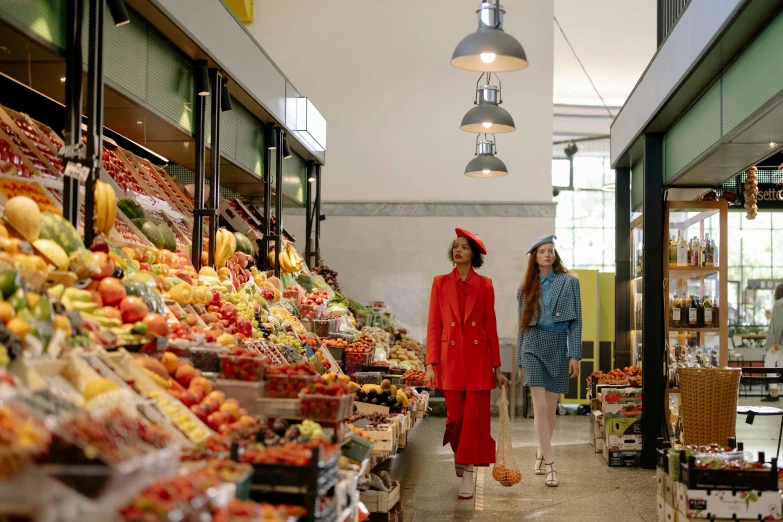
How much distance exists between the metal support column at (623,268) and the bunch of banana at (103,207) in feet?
22.7

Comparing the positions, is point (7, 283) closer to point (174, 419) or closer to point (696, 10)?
point (174, 419)

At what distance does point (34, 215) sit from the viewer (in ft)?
12.7

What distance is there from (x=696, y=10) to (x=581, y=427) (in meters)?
6.17

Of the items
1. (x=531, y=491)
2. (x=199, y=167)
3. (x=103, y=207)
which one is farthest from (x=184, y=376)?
(x=531, y=491)

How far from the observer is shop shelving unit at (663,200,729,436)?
25.5ft

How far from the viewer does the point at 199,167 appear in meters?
6.25

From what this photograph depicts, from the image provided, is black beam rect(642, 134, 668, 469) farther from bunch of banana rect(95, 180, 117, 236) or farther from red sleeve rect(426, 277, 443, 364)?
bunch of banana rect(95, 180, 117, 236)

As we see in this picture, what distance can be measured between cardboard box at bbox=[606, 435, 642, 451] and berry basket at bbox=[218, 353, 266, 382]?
184 inches

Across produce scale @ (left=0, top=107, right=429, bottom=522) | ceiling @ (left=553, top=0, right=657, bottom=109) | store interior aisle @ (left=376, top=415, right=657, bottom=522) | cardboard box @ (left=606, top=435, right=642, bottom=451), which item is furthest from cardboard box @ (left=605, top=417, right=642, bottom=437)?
ceiling @ (left=553, top=0, right=657, bottom=109)

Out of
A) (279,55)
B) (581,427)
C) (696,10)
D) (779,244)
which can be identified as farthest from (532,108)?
(779,244)

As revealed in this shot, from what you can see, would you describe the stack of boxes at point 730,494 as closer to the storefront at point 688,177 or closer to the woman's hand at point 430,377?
the storefront at point 688,177

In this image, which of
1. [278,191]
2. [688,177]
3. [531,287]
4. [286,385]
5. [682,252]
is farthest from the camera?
[278,191]

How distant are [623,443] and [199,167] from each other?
437 centimetres

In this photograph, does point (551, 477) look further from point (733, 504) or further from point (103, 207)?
point (103, 207)
